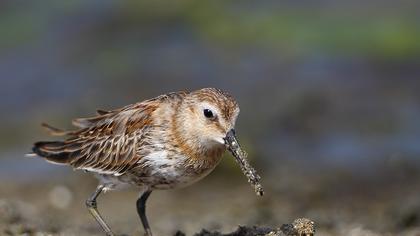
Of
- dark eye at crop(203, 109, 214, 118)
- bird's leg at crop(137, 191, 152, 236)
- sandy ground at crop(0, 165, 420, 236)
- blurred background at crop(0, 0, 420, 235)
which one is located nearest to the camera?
dark eye at crop(203, 109, 214, 118)

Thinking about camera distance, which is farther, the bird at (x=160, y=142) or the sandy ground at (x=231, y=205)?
the sandy ground at (x=231, y=205)

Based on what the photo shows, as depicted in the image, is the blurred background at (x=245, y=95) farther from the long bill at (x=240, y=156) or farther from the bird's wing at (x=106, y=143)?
the long bill at (x=240, y=156)

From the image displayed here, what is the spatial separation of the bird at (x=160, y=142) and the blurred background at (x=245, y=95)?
36.1 inches

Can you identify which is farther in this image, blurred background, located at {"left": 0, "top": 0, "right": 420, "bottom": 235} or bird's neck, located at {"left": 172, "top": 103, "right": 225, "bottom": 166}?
blurred background, located at {"left": 0, "top": 0, "right": 420, "bottom": 235}

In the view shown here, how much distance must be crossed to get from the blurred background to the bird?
0.92 m

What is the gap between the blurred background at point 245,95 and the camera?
10.9 metres

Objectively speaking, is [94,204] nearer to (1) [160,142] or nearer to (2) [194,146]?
(1) [160,142]

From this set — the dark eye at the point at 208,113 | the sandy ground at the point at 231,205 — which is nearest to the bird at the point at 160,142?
the dark eye at the point at 208,113

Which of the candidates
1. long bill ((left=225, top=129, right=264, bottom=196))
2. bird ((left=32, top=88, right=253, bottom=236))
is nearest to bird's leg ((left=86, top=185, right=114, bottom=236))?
bird ((left=32, top=88, right=253, bottom=236))

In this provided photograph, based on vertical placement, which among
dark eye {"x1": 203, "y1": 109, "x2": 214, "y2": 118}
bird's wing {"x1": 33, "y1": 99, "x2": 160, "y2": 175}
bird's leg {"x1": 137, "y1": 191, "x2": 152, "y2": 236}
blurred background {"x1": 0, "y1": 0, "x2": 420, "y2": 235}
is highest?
blurred background {"x1": 0, "y1": 0, "x2": 420, "y2": 235}

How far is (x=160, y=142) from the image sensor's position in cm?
765

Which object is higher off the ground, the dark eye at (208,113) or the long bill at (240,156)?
the dark eye at (208,113)

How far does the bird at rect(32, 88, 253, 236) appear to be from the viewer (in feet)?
24.4

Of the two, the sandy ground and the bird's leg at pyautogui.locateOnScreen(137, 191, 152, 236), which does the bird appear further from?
the sandy ground
